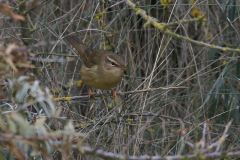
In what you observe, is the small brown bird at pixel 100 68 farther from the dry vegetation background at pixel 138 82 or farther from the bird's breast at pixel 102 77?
the dry vegetation background at pixel 138 82

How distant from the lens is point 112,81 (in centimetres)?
371

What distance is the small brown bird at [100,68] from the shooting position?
374 cm

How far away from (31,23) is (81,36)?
768 mm

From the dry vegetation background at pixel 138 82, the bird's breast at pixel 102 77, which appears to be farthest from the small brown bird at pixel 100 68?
the dry vegetation background at pixel 138 82

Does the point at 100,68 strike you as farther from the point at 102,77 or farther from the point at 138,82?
the point at 138,82

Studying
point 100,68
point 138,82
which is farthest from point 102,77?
point 138,82

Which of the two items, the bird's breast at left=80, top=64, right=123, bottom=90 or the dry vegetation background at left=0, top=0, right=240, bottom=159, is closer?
the dry vegetation background at left=0, top=0, right=240, bottom=159

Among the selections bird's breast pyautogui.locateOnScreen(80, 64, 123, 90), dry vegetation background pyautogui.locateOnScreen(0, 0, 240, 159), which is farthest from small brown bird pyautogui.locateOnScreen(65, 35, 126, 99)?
dry vegetation background pyautogui.locateOnScreen(0, 0, 240, 159)

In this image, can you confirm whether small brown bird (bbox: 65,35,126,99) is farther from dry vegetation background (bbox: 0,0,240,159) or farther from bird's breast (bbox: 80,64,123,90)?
dry vegetation background (bbox: 0,0,240,159)

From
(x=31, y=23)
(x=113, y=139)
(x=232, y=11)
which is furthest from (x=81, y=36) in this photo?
(x=232, y=11)

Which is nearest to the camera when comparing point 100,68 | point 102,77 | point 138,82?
point 102,77

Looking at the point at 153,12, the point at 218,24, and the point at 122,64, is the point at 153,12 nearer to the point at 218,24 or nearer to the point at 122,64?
the point at 218,24

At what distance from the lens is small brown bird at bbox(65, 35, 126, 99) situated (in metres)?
3.74

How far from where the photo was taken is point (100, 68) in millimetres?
3912
